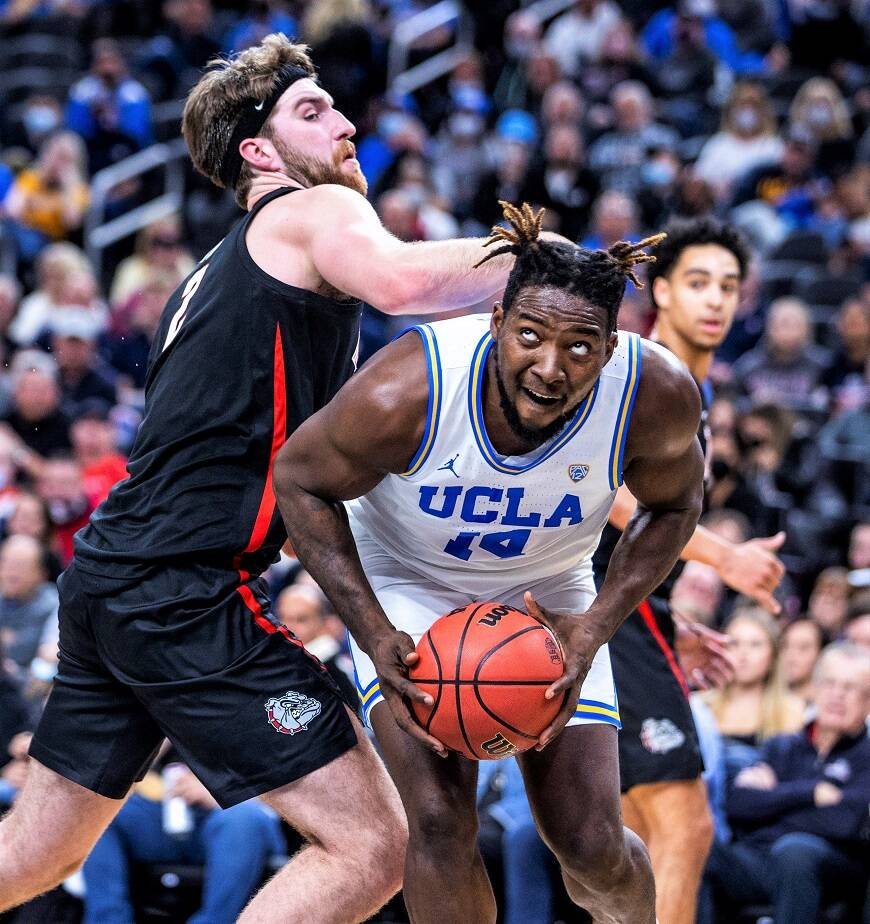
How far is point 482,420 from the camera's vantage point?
369cm

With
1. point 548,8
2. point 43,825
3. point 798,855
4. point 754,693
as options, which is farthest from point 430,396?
point 548,8

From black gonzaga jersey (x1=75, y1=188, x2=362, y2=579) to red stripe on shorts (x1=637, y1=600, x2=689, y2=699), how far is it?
5.35 ft

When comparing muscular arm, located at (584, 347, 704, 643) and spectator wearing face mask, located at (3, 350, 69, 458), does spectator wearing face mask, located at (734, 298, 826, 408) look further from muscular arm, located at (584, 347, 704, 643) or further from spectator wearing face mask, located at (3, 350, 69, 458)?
muscular arm, located at (584, 347, 704, 643)

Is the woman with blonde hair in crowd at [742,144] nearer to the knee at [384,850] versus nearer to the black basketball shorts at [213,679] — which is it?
the black basketball shorts at [213,679]

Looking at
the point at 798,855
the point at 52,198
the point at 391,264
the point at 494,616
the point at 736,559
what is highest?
the point at 391,264

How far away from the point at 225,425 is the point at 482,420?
0.66 metres

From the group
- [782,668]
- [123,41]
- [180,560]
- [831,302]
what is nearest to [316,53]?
→ [123,41]

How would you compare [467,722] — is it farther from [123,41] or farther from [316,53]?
[123,41]

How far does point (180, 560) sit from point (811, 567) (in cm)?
583

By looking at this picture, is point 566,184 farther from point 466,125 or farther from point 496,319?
point 496,319

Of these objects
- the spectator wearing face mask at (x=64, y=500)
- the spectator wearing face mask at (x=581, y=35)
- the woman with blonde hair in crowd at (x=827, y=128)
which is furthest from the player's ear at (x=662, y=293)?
the spectator wearing face mask at (x=581, y=35)

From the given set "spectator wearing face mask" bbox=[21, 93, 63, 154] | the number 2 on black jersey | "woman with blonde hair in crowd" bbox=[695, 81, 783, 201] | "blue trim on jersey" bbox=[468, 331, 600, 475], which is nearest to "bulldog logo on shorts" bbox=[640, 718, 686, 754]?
"blue trim on jersey" bbox=[468, 331, 600, 475]

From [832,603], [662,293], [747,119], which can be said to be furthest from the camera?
[747,119]

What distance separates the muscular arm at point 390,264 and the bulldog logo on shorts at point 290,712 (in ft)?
3.16
